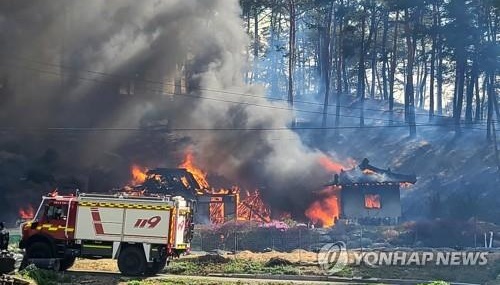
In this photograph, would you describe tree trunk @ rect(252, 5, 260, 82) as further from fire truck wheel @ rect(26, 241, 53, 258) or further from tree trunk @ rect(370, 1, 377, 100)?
fire truck wheel @ rect(26, 241, 53, 258)

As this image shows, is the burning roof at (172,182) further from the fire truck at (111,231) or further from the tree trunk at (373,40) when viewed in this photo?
the tree trunk at (373,40)

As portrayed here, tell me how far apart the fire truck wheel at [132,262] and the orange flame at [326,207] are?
64.6ft

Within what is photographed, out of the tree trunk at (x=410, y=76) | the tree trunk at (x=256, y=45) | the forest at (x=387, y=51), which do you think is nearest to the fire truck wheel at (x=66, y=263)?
the forest at (x=387, y=51)

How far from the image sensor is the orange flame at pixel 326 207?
38.7 metres

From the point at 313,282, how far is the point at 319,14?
43.1 m

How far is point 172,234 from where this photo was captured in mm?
20344

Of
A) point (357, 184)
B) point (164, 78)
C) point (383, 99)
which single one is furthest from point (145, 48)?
point (383, 99)

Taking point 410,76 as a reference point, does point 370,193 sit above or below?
below

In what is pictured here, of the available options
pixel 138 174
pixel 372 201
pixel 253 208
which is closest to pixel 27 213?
pixel 138 174

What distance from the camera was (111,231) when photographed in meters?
20.3

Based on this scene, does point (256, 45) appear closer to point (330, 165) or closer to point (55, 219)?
point (330, 165)

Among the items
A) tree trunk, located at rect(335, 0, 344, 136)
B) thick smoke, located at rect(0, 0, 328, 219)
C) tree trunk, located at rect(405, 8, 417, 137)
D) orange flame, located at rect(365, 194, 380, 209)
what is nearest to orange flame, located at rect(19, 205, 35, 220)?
thick smoke, located at rect(0, 0, 328, 219)

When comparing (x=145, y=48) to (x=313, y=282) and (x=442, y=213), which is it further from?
(x=313, y=282)

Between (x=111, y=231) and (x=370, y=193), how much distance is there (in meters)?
21.1
